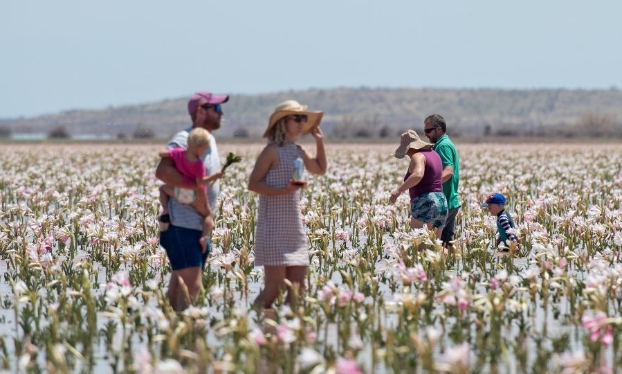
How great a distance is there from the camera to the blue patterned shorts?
33.0ft

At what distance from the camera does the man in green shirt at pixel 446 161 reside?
10461 mm

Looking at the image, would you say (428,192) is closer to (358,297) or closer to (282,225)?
(282,225)

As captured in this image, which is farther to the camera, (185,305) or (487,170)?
(487,170)

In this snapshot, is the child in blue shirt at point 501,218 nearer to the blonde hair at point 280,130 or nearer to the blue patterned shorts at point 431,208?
the blue patterned shorts at point 431,208

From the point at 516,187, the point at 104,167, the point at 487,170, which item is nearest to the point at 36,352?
the point at 516,187

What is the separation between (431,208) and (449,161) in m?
0.73

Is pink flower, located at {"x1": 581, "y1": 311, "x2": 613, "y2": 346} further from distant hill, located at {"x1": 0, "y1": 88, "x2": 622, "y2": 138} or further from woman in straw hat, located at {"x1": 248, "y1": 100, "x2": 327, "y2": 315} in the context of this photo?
distant hill, located at {"x1": 0, "y1": 88, "x2": 622, "y2": 138}

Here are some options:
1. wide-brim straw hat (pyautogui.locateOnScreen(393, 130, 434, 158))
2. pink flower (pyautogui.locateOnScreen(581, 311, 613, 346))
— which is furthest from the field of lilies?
wide-brim straw hat (pyautogui.locateOnScreen(393, 130, 434, 158))

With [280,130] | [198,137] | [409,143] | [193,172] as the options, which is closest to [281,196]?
[280,130]

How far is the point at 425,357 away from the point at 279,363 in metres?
0.92

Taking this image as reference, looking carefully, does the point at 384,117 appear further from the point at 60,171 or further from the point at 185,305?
the point at 185,305

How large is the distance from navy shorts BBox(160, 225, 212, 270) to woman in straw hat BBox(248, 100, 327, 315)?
0.52 metres

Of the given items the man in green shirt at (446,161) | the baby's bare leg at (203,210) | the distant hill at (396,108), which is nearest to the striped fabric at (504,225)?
the man in green shirt at (446,161)

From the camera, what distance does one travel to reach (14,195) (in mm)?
19062
